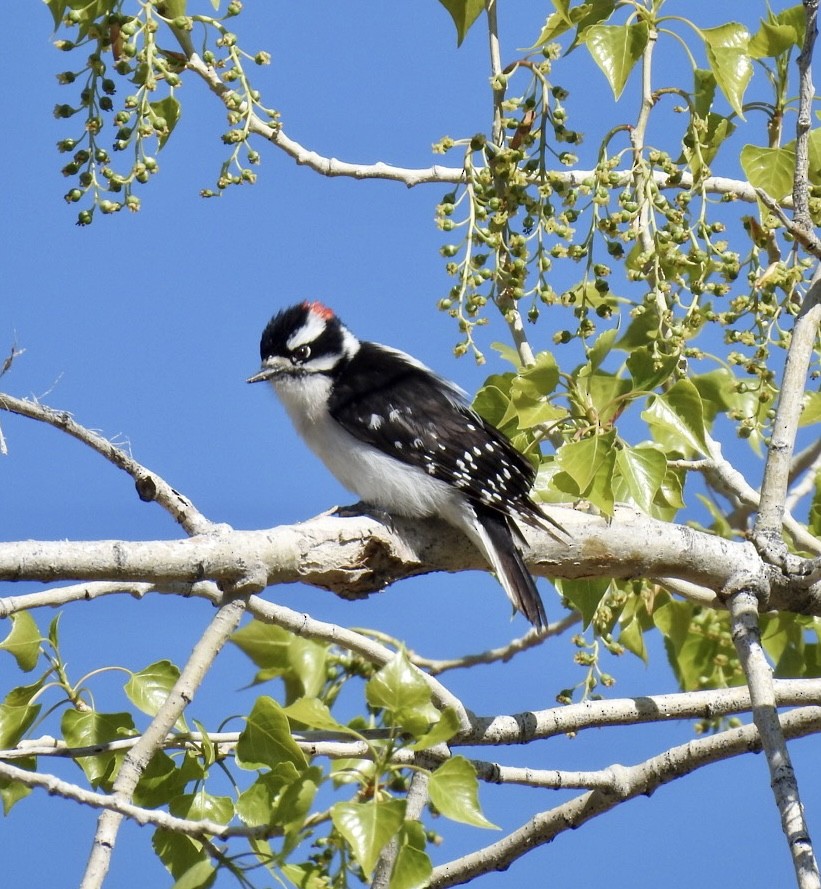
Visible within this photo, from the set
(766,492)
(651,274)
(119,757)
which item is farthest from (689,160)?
(119,757)

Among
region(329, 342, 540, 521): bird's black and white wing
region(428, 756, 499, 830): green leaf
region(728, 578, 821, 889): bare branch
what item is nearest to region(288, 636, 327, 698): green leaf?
region(329, 342, 540, 521): bird's black and white wing

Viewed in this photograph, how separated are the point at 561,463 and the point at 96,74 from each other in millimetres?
1381

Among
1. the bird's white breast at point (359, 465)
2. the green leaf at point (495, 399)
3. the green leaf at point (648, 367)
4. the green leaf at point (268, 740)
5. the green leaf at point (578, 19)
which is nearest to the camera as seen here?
the green leaf at point (268, 740)

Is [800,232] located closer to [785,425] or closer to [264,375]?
[785,425]

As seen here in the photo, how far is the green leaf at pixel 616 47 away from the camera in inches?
99.7

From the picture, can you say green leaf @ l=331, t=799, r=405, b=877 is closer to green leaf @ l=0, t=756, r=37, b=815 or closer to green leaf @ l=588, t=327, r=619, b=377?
green leaf @ l=0, t=756, r=37, b=815

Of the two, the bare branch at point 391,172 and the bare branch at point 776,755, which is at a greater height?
the bare branch at point 391,172

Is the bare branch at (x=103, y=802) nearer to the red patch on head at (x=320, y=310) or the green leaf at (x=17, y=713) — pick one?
the green leaf at (x=17, y=713)

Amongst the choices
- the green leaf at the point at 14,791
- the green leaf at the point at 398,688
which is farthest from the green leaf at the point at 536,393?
the green leaf at the point at 14,791

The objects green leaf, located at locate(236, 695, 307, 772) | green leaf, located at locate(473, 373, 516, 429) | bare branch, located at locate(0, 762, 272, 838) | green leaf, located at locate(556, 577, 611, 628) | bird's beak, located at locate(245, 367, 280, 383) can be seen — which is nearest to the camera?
bare branch, located at locate(0, 762, 272, 838)

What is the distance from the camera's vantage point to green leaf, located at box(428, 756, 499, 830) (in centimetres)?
183

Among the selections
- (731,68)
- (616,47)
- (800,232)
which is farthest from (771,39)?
(800,232)

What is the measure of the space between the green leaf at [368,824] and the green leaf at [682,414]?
3.58 ft

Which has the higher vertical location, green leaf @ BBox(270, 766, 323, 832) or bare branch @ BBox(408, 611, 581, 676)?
bare branch @ BBox(408, 611, 581, 676)
